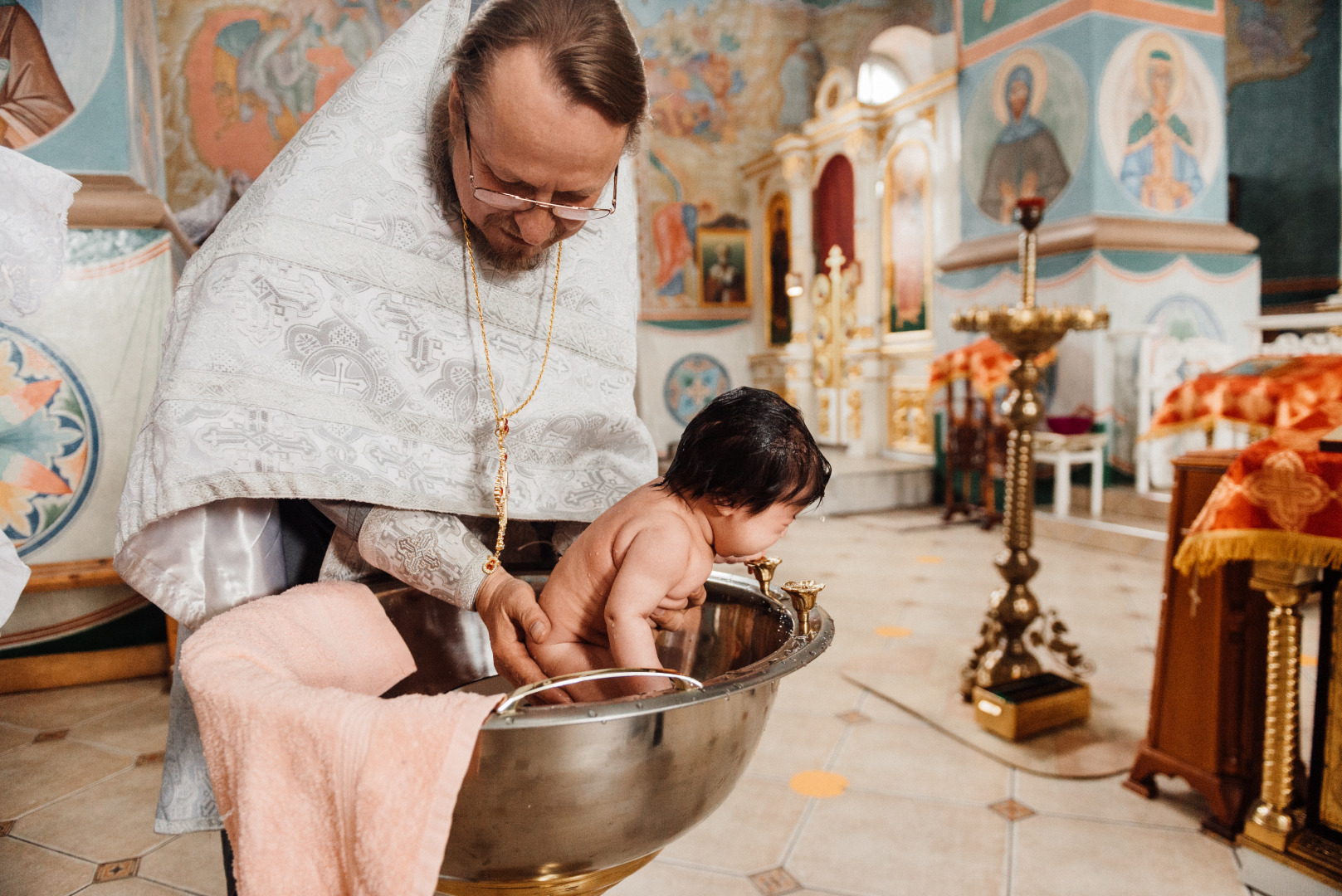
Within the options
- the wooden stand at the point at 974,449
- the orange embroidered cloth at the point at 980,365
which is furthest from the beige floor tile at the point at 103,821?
the wooden stand at the point at 974,449

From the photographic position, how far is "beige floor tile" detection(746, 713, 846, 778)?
8.07 ft

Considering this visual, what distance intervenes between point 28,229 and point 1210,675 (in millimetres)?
2529

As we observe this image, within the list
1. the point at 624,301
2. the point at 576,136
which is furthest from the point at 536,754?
the point at 624,301

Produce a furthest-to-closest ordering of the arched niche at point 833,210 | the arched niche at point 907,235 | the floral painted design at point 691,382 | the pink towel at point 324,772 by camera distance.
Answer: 1. the floral painted design at point 691,382
2. the arched niche at point 833,210
3. the arched niche at point 907,235
4. the pink towel at point 324,772

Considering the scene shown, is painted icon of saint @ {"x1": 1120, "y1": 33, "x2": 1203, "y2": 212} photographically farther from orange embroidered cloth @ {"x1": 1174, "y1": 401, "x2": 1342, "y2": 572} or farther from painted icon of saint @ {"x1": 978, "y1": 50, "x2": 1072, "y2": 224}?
orange embroidered cloth @ {"x1": 1174, "y1": 401, "x2": 1342, "y2": 572}

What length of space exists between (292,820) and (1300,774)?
2335 millimetres

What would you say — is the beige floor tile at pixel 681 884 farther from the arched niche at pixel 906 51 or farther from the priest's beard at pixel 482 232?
the arched niche at pixel 906 51

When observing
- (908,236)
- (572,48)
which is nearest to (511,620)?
(572,48)

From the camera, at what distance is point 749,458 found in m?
1.02

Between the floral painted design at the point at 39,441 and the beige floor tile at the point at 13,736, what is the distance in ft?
2.02

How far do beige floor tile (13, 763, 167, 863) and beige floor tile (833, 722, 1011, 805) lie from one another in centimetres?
191

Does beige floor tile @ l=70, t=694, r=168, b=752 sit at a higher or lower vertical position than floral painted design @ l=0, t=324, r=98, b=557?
lower

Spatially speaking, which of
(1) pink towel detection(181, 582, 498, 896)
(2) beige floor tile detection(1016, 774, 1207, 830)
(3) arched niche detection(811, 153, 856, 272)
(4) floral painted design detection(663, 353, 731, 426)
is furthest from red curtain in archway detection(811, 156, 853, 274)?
(1) pink towel detection(181, 582, 498, 896)

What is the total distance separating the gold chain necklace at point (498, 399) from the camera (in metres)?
1.06
